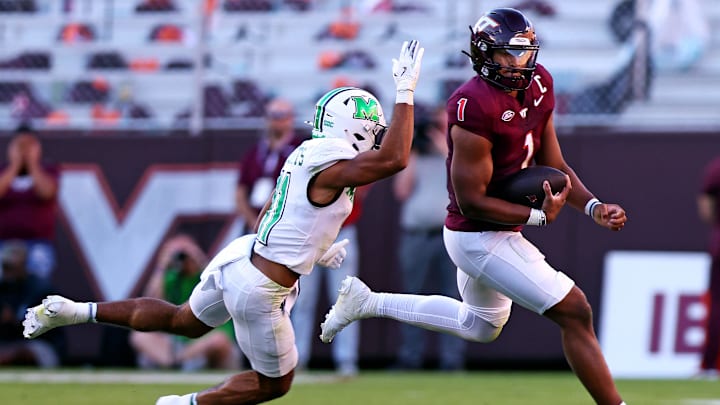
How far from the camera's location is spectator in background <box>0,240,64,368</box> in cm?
1052

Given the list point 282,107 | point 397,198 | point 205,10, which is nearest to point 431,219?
point 397,198

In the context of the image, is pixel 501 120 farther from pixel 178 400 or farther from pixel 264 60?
pixel 264 60

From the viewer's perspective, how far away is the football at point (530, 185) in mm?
5629

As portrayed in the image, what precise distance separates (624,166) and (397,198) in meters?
1.91

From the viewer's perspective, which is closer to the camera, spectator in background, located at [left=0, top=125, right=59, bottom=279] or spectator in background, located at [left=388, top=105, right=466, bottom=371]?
spectator in background, located at [left=388, top=105, right=466, bottom=371]

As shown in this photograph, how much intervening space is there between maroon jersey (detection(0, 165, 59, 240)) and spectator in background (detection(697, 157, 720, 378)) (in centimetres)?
534

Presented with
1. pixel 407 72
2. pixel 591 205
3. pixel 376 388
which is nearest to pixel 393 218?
pixel 376 388

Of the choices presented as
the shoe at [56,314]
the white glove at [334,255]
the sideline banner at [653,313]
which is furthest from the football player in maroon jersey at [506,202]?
the sideline banner at [653,313]

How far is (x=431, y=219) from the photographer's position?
33.1 ft

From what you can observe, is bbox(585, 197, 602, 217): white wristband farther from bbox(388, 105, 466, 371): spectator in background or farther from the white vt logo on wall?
the white vt logo on wall

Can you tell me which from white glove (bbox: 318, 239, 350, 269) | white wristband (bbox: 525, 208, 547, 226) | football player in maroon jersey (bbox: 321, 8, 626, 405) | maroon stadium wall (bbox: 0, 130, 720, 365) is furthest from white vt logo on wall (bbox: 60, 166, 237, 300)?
white wristband (bbox: 525, 208, 547, 226)

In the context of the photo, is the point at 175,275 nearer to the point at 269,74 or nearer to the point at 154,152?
the point at 154,152

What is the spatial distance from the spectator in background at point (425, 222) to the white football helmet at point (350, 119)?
4.48 meters

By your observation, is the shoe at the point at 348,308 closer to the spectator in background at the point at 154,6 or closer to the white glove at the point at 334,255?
the white glove at the point at 334,255
